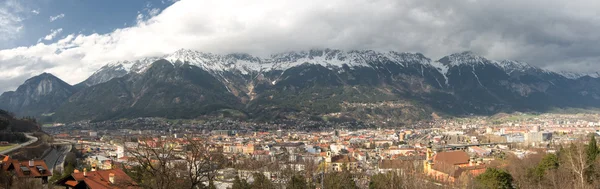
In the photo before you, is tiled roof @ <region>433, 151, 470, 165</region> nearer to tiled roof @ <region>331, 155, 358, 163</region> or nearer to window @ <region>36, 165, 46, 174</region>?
tiled roof @ <region>331, 155, 358, 163</region>

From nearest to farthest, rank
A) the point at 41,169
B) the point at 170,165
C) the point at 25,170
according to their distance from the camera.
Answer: the point at 170,165
the point at 25,170
the point at 41,169

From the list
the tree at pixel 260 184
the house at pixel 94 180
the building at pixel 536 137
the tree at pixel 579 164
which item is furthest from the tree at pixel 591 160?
the building at pixel 536 137

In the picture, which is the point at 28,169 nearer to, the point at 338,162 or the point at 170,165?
the point at 170,165

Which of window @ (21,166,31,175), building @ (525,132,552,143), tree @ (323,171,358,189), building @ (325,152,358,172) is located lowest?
building @ (325,152,358,172)

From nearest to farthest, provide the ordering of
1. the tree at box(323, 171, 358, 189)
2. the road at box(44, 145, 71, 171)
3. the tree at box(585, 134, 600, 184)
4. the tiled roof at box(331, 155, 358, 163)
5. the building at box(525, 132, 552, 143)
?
the tree at box(585, 134, 600, 184) < the tree at box(323, 171, 358, 189) < the road at box(44, 145, 71, 171) < the tiled roof at box(331, 155, 358, 163) < the building at box(525, 132, 552, 143)

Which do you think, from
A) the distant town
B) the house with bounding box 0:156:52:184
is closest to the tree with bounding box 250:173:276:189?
the distant town

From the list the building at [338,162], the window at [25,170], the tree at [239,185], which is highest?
the window at [25,170]

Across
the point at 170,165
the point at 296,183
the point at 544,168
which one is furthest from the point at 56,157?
the point at 544,168

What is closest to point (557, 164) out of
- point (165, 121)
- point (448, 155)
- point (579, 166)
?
point (579, 166)

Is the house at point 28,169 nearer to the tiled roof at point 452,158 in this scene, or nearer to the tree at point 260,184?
the tree at point 260,184

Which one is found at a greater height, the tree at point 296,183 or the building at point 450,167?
the tree at point 296,183

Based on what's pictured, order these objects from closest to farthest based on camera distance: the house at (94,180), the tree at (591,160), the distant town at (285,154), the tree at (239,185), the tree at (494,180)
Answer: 1. the distant town at (285,154)
2. the house at (94,180)
3. the tree at (239,185)
4. the tree at (591,160)
5. the tree at (494,180)

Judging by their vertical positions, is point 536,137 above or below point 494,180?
below
